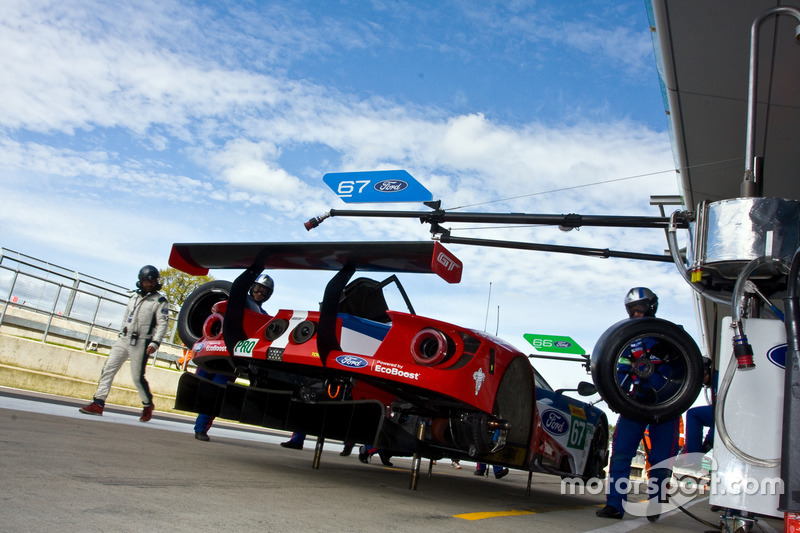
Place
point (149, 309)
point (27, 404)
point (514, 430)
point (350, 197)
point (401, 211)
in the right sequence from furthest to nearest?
1. point (401, 211)
2. point (350, 197)
3. point (149, 309)
4. point (27, 404)
5. point (514, 430)

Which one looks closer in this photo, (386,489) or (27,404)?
(386,489)

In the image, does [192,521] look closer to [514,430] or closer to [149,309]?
[514,430]

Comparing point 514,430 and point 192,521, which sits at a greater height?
point 514,430

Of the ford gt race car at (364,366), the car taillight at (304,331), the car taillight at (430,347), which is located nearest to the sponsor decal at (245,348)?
the ford gt race car at (364,366)

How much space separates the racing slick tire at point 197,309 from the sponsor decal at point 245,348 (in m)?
1.06

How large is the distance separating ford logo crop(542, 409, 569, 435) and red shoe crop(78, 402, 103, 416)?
4744 mm

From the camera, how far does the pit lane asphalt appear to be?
2430 millimetres

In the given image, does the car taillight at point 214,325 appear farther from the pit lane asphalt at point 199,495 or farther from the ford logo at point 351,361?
the ford logo at point 351,361

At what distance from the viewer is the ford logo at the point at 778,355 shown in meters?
3.05

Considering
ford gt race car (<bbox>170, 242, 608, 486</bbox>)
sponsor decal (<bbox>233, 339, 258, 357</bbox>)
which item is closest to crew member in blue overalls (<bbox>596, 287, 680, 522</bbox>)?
ford gt race car (<bbox>170, 242, 608, 486</bbox>)

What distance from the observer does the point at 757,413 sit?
3018mm

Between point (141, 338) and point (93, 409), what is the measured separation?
0.88 meters

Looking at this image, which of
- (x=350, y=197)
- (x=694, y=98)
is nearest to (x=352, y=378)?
(x=350, y=197)

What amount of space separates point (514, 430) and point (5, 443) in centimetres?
337
